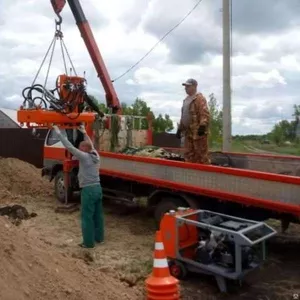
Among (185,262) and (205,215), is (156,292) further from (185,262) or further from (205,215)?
(205,215)

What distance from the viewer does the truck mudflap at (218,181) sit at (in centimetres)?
669

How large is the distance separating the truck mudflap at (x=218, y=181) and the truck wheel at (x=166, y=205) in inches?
11.8

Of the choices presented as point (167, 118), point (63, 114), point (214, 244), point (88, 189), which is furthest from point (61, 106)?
point (167, 118)

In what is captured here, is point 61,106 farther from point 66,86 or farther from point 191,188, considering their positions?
point 191,188

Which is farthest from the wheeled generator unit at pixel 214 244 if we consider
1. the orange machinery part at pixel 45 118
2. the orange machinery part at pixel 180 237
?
the orange machinery part at pixel 45 118

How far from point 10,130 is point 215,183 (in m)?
12.8

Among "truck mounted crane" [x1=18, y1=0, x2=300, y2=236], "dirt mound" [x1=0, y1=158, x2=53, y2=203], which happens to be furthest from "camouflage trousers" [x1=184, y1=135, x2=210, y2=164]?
"dirt mound" [x1=0, y1=158, x2=53, y2=203]

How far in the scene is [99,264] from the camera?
707 cm

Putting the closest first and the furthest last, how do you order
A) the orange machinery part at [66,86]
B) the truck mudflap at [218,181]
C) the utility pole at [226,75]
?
the truck mudflap at [218,181], the orange machinery part at [66,86], the utility pole at [226,75]

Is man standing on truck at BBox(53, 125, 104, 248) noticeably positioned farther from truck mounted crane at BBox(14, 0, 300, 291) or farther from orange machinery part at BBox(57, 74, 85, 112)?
orange machinery part at BBox(57, 74, 85, 112)

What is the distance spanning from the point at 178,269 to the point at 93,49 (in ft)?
27.4

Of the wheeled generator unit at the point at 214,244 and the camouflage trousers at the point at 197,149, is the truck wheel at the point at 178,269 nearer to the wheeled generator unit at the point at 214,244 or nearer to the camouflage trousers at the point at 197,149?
the wheeled generator unit at the point at 214,244

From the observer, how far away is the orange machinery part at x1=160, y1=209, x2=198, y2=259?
6582 mm

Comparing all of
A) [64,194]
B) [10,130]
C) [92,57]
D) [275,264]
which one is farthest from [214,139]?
[275,264]
